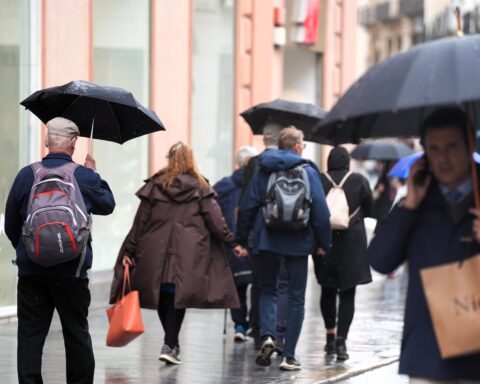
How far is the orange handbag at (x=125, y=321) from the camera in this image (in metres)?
10.0

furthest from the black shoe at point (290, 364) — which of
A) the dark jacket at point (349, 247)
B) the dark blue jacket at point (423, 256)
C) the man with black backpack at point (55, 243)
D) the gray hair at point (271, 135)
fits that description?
the dark blue jacket at point (423, 256)

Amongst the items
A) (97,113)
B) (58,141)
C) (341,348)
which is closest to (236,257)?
(341,348)

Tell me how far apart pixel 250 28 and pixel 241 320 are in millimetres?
7818

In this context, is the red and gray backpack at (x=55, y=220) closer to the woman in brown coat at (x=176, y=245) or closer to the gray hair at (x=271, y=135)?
the woman in brown coat at (x=176, y=245)

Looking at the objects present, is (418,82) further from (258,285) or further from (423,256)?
(258,285)

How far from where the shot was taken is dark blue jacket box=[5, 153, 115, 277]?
800cm

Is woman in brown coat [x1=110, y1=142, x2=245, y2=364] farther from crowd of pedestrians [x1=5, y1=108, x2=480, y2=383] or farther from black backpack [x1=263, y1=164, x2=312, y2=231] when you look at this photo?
black backpack [x1=263, y1=164, x2=312, y2=231]

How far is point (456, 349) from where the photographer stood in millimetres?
5402

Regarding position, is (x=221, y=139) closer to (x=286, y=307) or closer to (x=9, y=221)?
(x=286, y=307)

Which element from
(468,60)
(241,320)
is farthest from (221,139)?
(468,60)

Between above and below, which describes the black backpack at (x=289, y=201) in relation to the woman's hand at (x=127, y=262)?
above

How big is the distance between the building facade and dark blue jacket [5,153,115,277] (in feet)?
16.1

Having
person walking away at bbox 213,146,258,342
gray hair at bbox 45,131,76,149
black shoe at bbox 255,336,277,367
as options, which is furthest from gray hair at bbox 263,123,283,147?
gray hair at bbox 45,131,76,149

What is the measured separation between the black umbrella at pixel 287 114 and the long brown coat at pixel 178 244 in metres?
2.05
